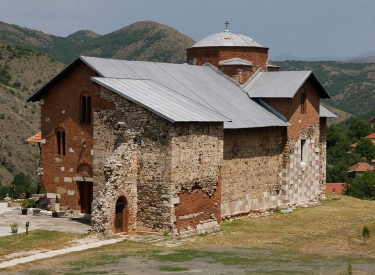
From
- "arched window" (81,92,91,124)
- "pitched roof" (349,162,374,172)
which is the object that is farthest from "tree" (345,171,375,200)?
"arched window" (81,92,91,124)

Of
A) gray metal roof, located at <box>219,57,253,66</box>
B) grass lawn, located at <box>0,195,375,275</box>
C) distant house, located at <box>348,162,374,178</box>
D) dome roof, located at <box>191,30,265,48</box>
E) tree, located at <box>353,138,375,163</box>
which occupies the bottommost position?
grass lawn, located at <box>0,195,375,275</box>

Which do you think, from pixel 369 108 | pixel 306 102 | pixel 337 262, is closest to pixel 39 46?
pixel 369 108

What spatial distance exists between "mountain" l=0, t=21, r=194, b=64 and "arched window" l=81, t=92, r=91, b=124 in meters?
93.3

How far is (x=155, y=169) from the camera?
2716 cm

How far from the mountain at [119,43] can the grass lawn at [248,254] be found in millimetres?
95060

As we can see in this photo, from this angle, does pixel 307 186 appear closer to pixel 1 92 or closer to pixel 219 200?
pixel 219 200

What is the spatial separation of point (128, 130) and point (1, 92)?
5109cm

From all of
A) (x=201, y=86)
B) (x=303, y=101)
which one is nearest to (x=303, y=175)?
(x=303, y=101)

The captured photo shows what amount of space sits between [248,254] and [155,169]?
5.21 meters

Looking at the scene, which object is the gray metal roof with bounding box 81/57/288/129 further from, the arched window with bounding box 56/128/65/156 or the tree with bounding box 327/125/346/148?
the tree with bounding box 327/125/346/148

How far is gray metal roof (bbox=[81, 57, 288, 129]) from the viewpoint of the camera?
3116cm

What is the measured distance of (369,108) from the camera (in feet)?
472

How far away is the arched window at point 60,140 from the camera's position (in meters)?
31.7

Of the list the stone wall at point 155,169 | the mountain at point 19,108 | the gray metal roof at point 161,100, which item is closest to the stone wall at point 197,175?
the stone wall at point 155,169
